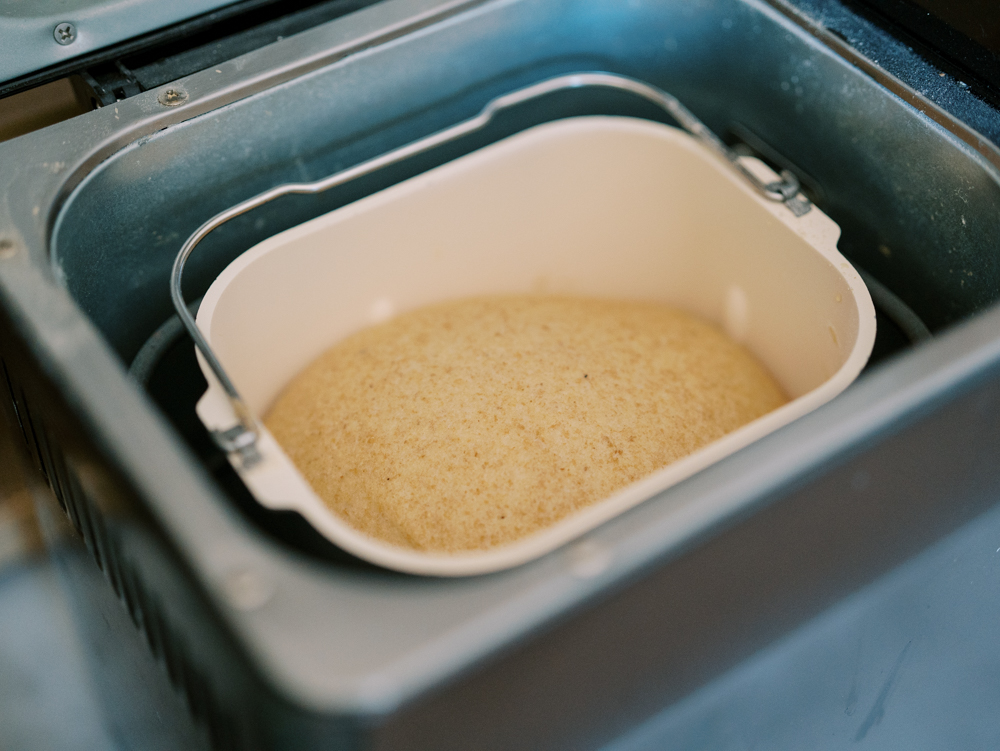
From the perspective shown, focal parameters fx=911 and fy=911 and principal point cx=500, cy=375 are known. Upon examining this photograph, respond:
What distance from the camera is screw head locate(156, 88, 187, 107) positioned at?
2.61ft

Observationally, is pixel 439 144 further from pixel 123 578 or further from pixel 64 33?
pixel 123 578

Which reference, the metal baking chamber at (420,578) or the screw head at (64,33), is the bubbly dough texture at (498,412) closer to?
the metal baking chamber at (420,578)

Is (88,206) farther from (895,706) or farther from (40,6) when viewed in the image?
(895,706)

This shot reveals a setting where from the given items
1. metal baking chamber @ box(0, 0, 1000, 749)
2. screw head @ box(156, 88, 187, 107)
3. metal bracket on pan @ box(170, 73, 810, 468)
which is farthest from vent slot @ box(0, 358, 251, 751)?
screw head @ box(156, 88, 187, 107)

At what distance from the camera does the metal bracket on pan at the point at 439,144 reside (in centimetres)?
68

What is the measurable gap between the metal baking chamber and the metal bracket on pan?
0.15 ft

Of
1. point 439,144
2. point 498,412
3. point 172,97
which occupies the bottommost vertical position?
point 498,412

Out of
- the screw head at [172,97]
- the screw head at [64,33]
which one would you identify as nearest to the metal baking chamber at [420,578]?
the screw head at [172,97]

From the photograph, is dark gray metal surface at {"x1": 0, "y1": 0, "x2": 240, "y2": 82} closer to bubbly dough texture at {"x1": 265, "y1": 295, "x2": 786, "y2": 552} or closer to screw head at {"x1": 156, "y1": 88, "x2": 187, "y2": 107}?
screw head at {"x1": 156, "y1": 88, "x2": 187, "y2": 107}

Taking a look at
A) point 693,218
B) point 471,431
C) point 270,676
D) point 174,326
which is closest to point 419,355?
point 471,431

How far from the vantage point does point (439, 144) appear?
36.7 inches

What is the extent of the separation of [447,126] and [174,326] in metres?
0.35

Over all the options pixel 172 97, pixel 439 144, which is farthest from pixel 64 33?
pixel 439 144

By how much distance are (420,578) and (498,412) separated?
0.28 m
